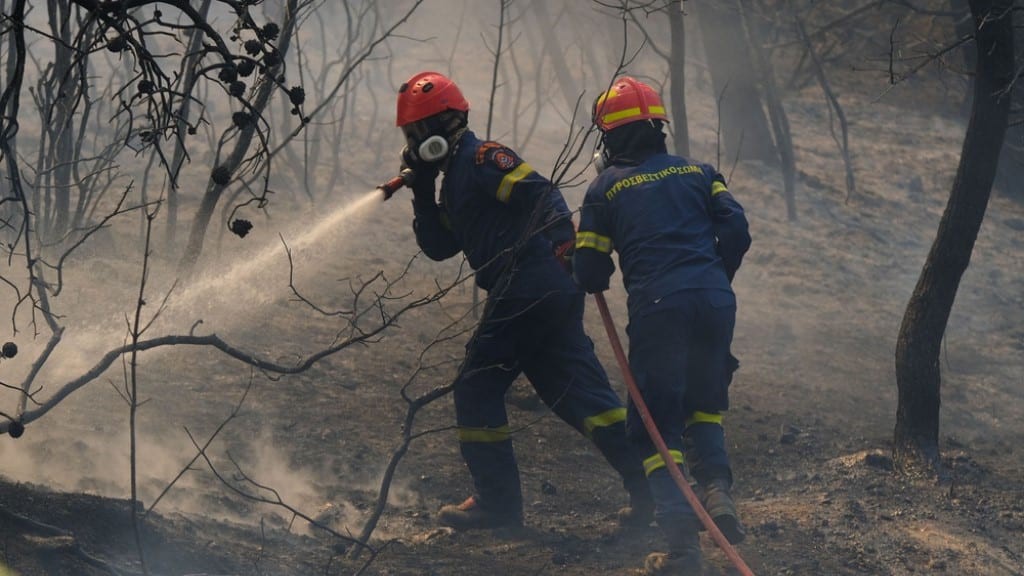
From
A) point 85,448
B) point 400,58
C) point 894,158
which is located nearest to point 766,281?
point 894,158

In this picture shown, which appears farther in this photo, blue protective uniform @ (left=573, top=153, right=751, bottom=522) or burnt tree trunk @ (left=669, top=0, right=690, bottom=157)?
burnt tree trunk @ (left=669, top=0, right=690, bottom=157)

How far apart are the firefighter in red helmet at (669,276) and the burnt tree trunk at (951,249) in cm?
128

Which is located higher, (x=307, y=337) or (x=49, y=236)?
(x=49, y=236)

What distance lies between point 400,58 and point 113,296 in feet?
36.3

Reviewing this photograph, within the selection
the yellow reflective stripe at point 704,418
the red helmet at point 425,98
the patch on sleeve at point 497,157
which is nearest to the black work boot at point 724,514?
the yellow reflective stripe at point 704,418

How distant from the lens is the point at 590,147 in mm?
13719

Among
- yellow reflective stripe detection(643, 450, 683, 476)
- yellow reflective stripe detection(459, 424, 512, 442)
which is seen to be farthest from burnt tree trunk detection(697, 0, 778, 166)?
yellow reflective stripe detection(643, 450, 683, 476)

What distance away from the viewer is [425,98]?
16.7 feet

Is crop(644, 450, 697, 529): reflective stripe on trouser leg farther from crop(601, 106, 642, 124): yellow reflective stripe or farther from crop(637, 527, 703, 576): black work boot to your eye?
crop(601, 106, 642, 124): yellow reflective stripe

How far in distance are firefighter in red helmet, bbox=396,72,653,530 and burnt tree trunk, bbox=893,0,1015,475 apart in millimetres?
1626

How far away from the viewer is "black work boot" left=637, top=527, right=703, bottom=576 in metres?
4.54

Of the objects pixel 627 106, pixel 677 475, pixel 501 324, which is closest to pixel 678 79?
pixel 627 106

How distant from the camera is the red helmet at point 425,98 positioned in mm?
5094

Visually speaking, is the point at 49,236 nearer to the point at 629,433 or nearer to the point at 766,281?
the point at 629,433
